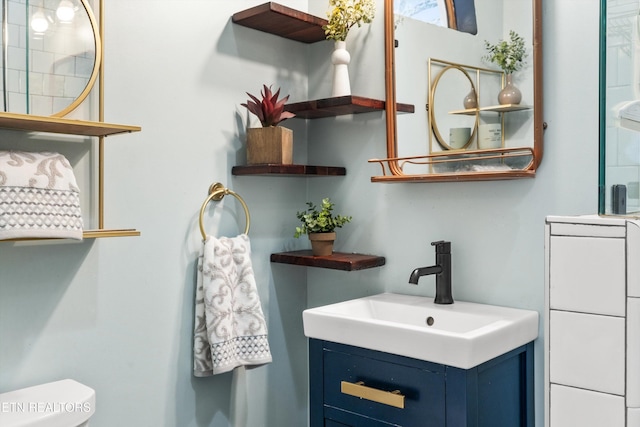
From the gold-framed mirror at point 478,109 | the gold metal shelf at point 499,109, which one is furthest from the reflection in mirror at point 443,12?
the gold metal shelf at point 499,109

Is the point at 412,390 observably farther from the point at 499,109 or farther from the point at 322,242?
the point at 499,109

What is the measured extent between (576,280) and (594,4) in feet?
2.49

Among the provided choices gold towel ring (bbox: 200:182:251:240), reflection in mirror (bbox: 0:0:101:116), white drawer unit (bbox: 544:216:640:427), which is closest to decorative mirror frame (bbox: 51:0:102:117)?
reflection in mirror (bbox: 0:0:101:116)

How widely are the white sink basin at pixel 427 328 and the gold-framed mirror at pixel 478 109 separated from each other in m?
0.39

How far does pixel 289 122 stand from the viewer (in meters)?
2.23

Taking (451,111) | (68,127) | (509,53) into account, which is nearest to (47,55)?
(68,127)

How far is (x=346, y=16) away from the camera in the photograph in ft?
6.72

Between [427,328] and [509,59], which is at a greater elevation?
[509,59]

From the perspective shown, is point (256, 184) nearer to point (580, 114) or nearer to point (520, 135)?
point (520, 135)

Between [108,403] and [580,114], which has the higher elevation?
[580,114]

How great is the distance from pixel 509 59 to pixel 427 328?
0.80m

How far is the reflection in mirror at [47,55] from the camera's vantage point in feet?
4.76

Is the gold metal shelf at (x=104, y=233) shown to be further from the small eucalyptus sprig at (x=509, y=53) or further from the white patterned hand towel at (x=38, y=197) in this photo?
the small eucalyptus sprig at (x=509, y=53)

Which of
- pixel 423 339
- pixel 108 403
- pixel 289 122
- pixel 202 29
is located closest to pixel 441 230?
pixel 423 339
